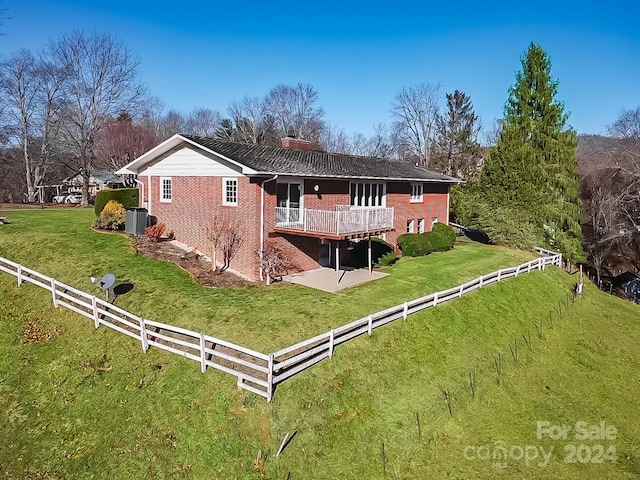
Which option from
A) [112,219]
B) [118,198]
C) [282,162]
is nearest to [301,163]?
[282,162]

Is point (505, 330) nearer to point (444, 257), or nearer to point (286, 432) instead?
point (444, 257)

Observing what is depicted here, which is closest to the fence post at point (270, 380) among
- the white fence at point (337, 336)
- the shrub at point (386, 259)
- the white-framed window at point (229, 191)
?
the white fence at point (337, 336)

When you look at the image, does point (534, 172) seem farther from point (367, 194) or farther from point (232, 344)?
point (232, 344)

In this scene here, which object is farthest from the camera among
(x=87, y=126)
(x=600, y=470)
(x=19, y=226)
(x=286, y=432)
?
(x=87, y=126)

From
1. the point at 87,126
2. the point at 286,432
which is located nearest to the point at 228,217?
the point at 286,432

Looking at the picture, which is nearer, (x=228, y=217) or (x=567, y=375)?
(x=567, y=375)

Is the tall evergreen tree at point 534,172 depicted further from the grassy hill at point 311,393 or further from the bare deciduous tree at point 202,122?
the bare deciduous tree at point 202,122
